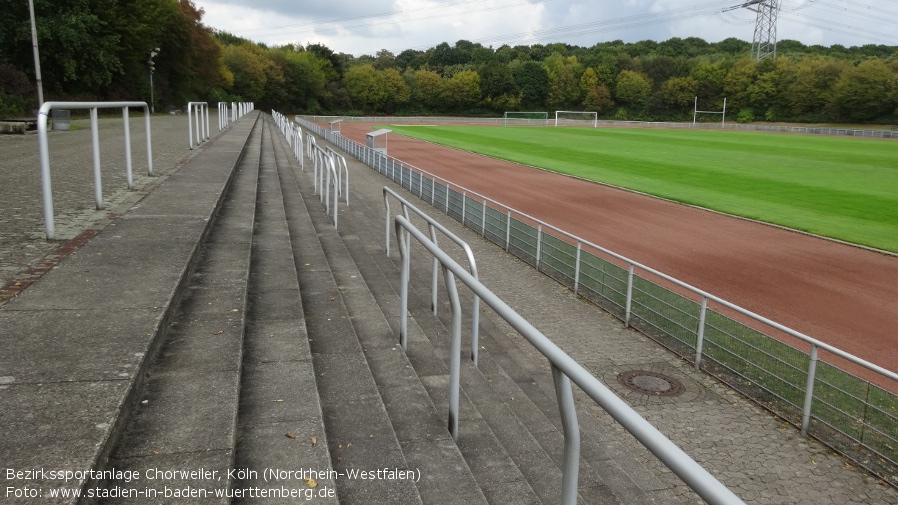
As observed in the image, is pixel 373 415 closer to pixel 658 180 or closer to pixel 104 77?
pixel 658 180

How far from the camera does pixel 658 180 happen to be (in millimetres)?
27516

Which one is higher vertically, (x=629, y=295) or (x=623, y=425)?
(x=623, y=425)

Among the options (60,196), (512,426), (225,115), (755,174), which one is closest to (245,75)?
(225,115)

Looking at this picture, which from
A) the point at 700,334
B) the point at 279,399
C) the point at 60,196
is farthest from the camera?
the point at 60,196

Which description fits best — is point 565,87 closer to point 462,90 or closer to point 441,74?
point 462,90

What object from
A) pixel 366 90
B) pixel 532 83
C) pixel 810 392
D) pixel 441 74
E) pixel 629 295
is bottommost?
pixel 810 392

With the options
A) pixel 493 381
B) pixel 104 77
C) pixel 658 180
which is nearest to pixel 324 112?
pixel 104 77

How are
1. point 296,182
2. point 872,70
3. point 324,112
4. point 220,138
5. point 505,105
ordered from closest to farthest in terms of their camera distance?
point 296,182, point 220,138, point 872,70, point 324,112, point 505,105

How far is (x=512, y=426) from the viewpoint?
4.66 m

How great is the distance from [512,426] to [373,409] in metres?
1.06

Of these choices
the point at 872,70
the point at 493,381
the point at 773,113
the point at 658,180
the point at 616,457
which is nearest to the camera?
the point at 616,457

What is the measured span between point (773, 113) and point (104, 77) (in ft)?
279

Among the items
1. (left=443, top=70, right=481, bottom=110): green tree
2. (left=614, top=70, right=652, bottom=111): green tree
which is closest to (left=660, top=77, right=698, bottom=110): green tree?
(left=614, top=70, right=652, bottom=111): green tree

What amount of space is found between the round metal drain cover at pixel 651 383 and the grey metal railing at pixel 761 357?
61 centimetres
